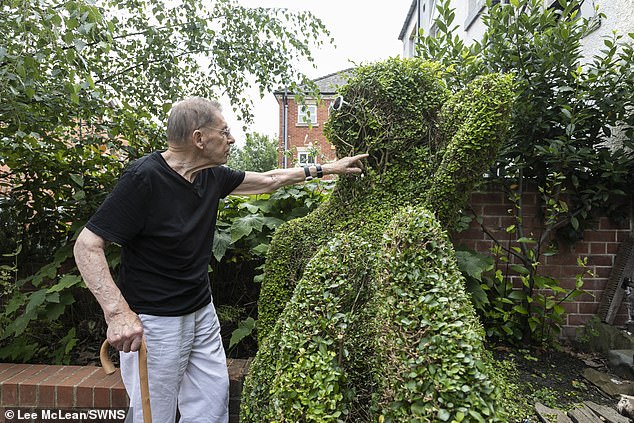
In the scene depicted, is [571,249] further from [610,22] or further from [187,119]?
[187,119]

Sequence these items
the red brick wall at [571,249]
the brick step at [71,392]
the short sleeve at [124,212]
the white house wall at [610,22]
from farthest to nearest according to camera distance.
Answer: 1. the red brick wall at [571,249]
2. the white house wall at [610,22]
3. the brick step at [71,392]
4. the short sleeve at [124,212]

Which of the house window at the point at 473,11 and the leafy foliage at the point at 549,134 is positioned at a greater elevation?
the house window at the point at 473,11

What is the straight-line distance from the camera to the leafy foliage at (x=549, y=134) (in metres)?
3.28

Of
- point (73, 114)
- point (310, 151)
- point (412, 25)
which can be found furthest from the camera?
point (412, 25)

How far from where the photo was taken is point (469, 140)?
1.91 metres

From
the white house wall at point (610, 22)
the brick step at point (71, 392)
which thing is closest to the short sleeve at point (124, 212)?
the brick step at point (71, 392)

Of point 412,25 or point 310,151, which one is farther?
point 412,25

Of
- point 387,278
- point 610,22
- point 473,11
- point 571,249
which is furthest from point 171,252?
point 473,11

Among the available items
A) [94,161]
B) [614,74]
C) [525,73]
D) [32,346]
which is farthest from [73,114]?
[614,74]

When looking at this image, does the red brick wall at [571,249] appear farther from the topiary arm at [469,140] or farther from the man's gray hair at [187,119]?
the man's gray hair at [187,119]

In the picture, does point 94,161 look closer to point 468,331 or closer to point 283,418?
point 283,418

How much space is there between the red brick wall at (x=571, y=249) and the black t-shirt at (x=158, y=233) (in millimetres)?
2437

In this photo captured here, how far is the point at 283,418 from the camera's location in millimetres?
1558

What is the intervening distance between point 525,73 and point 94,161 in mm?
3366
